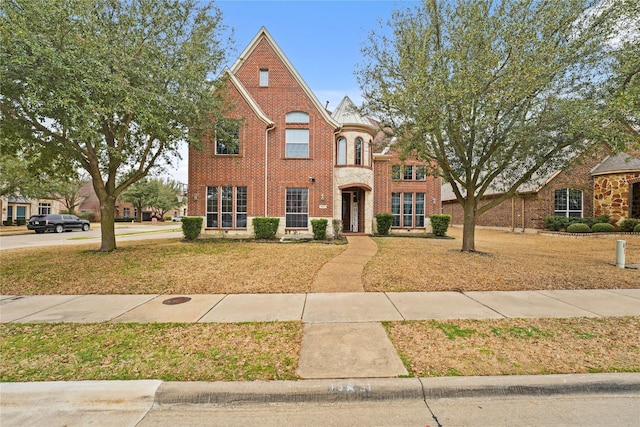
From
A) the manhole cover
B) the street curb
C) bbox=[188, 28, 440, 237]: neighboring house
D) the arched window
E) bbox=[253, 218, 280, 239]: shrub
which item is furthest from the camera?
the arched window

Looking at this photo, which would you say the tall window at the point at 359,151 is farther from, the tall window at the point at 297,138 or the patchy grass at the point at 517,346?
the patchy grass at the point at 517,346

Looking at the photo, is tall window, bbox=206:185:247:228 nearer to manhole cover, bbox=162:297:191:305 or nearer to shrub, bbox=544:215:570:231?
manhole cover, bbox=162:297:191:305

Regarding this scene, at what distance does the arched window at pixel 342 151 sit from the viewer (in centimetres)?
1756

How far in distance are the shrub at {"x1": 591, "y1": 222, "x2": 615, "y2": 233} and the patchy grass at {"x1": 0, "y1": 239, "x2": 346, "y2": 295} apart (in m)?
17.1

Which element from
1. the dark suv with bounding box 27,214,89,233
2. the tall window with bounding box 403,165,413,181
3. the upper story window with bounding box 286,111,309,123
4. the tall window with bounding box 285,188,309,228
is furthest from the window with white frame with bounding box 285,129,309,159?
the dark suv with bounding box 27,214,89,233

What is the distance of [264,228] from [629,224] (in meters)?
21.4

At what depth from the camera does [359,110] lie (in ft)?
39.4

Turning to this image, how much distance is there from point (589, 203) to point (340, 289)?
2269 centimetres

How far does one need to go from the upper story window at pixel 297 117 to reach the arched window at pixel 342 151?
2349 mm

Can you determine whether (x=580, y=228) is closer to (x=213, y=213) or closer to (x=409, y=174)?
(x=409, y=174)

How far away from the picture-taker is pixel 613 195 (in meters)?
19.3

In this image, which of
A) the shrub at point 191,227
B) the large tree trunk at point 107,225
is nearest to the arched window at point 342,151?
the shrub at point 191,227

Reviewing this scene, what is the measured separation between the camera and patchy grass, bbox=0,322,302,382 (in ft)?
11.2

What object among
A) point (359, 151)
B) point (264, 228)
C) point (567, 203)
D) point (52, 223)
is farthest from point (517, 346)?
point (52, 223)
